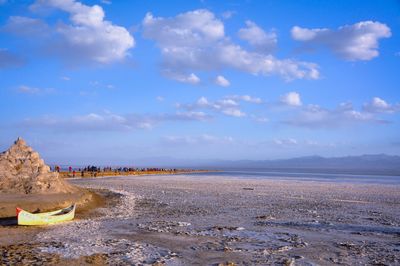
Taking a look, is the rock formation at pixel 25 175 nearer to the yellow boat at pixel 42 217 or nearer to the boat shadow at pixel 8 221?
the boat shadow at pixel 8 221

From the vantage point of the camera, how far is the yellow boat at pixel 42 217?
54.9 ft

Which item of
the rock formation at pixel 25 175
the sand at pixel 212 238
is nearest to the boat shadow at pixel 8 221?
the sand at pixel 212 238

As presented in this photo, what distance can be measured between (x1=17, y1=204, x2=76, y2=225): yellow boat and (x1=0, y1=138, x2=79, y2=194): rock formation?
296 inches

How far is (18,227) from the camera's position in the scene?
55.0ft

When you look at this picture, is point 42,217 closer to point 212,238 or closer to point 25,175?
point 212,238

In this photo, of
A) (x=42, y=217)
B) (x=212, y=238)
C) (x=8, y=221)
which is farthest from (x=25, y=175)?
(x=212, y=238)

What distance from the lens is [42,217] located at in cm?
1739

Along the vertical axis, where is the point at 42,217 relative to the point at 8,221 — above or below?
above

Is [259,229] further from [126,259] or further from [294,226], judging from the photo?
[126,259]

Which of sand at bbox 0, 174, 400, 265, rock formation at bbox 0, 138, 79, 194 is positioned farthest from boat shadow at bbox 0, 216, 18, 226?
rock formation at bbox 0, 138, 79, 194

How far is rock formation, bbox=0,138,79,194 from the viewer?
25.6 m

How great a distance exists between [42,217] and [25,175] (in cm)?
1057

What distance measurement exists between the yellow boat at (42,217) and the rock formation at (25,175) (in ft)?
24.7

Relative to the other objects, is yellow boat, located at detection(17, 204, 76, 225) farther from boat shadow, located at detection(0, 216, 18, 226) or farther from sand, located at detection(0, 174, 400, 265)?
boat shadow, located at detection(0, 216, 18, 226)
